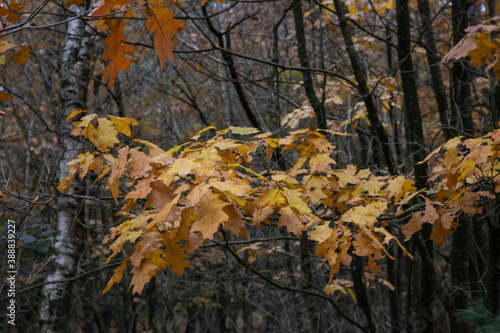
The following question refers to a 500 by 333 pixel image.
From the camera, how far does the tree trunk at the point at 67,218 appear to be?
3.46m

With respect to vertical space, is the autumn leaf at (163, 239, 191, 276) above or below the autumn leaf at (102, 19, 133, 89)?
below

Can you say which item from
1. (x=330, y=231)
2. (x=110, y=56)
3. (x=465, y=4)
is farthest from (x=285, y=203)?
(x=465, y=4)

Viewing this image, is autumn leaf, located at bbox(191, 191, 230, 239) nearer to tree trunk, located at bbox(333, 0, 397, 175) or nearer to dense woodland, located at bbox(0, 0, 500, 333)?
dense woodland, located at bbox(0, 0, 500, 333)

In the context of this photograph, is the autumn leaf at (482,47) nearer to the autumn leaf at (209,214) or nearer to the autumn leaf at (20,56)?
the autumn leaf at (209,214)

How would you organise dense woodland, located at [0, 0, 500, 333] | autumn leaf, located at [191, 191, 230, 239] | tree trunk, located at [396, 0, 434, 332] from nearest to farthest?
autumn leaf, located at [191, 191, 230, 239] < dense woodland, located at [0, 0, 500, 333] < tree trunk, located at [396, 0, 434, 332]

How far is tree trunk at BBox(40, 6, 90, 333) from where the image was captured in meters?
3.46

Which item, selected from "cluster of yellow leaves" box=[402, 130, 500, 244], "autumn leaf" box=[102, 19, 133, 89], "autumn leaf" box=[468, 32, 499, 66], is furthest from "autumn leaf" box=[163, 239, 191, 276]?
"autumn leaf" box=[468, 32, 499, 66]

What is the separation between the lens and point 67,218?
3.85m

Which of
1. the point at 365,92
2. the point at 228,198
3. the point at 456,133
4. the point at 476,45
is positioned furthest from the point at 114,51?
the point at 456,133

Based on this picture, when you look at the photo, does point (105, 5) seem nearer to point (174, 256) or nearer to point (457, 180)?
point (174, 256)

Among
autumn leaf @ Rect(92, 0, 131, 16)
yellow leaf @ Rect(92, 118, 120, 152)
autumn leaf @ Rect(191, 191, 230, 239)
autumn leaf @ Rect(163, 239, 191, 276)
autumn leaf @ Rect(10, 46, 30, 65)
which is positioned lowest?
autumn leaf @ Rect(163, 239, 191, 276)

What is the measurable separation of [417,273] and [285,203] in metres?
3.54

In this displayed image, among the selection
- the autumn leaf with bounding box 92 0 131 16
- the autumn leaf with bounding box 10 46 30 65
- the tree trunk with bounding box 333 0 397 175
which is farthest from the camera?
the autumn leaf with bounding box 10 46 30 65

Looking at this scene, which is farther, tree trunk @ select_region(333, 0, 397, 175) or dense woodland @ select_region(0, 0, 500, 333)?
tree trunk @ select_region(333, 0, 397, 175)
